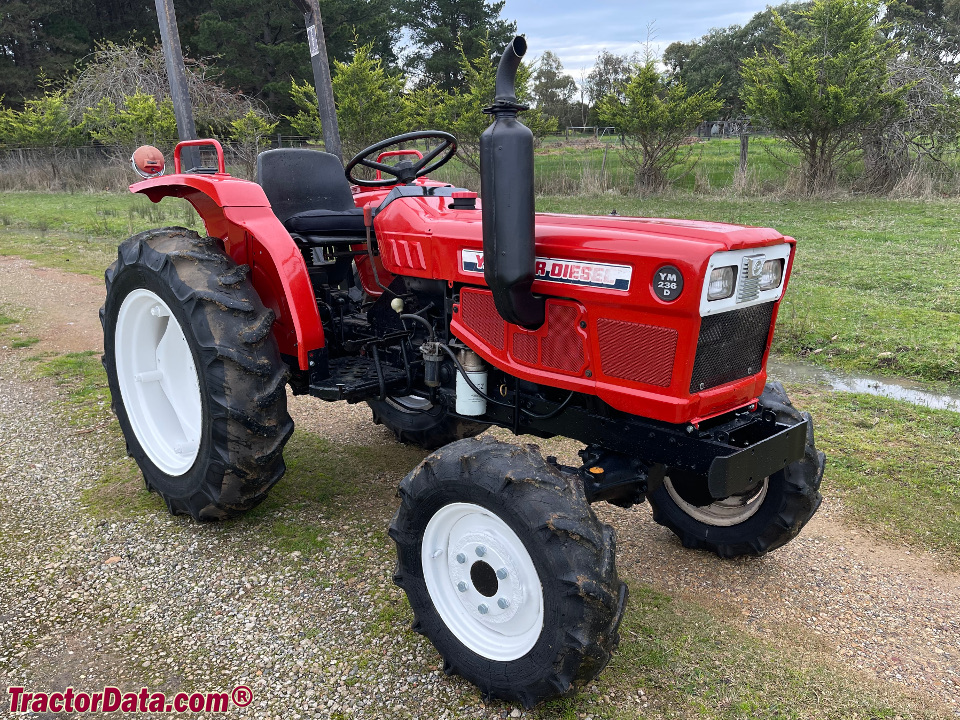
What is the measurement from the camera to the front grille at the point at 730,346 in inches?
82.9

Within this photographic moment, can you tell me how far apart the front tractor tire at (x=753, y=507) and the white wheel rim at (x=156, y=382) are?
215cm

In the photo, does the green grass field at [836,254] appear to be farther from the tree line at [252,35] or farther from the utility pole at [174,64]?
the tree line at [252,35]

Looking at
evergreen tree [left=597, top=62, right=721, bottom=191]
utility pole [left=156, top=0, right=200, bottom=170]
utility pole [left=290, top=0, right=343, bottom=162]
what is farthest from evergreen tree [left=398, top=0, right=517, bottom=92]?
utility pole [left=290, top=0, right=343, bottom=162]

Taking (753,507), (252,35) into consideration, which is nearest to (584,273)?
(753,507)

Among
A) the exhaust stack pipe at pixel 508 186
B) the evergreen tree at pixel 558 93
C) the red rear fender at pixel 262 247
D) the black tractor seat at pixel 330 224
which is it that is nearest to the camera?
the exhaust stack pipe at pixel 508 186

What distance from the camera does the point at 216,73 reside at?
27172mm

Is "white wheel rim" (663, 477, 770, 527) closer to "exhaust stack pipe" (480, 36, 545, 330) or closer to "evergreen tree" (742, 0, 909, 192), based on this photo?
"exhaust stack pipe" (480, 36, 545, 330)

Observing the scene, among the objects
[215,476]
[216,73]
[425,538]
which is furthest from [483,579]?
[216,73]

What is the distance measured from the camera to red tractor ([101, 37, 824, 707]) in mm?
1970

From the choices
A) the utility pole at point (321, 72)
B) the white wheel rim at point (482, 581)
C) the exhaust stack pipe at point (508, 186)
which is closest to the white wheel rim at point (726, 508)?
the white wheel rim at point (482, 581)

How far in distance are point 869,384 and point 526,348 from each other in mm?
3355

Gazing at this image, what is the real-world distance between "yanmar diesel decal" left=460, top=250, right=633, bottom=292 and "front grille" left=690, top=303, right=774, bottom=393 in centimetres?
26

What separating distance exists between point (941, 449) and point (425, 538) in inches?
116

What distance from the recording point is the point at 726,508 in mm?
2816
